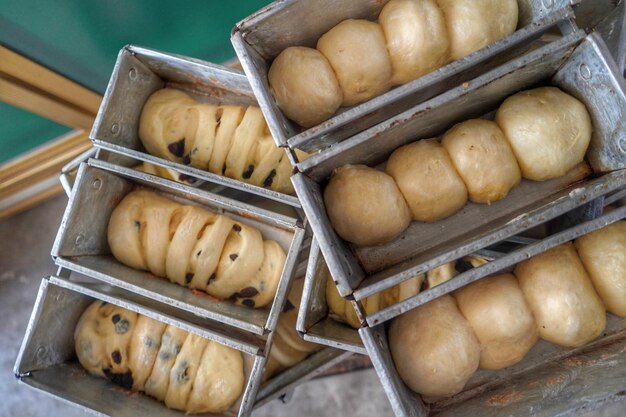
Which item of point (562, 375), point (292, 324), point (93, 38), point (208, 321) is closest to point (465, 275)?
point (562, 375)

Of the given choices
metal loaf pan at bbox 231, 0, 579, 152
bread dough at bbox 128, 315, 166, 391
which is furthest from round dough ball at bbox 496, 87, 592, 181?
bread dough at bbox 128, 315, 166, 391

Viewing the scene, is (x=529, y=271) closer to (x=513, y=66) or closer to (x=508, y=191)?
(x=508, y=191)

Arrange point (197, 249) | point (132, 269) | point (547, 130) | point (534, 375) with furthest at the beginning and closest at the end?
point (132, 269) → point (197, 249) → point (534, 375) → point (547, 130)

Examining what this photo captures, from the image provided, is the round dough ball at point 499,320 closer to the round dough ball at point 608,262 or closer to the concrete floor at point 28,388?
the round dough ball at point 608,262

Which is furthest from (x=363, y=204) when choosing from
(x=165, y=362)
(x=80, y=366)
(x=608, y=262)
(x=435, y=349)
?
(x=80, y=366)

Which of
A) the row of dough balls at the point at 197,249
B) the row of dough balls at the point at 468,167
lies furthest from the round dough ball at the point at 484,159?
the row of dough balls at the point at 197,249

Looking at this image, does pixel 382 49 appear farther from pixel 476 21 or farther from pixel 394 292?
pixel 394 292
